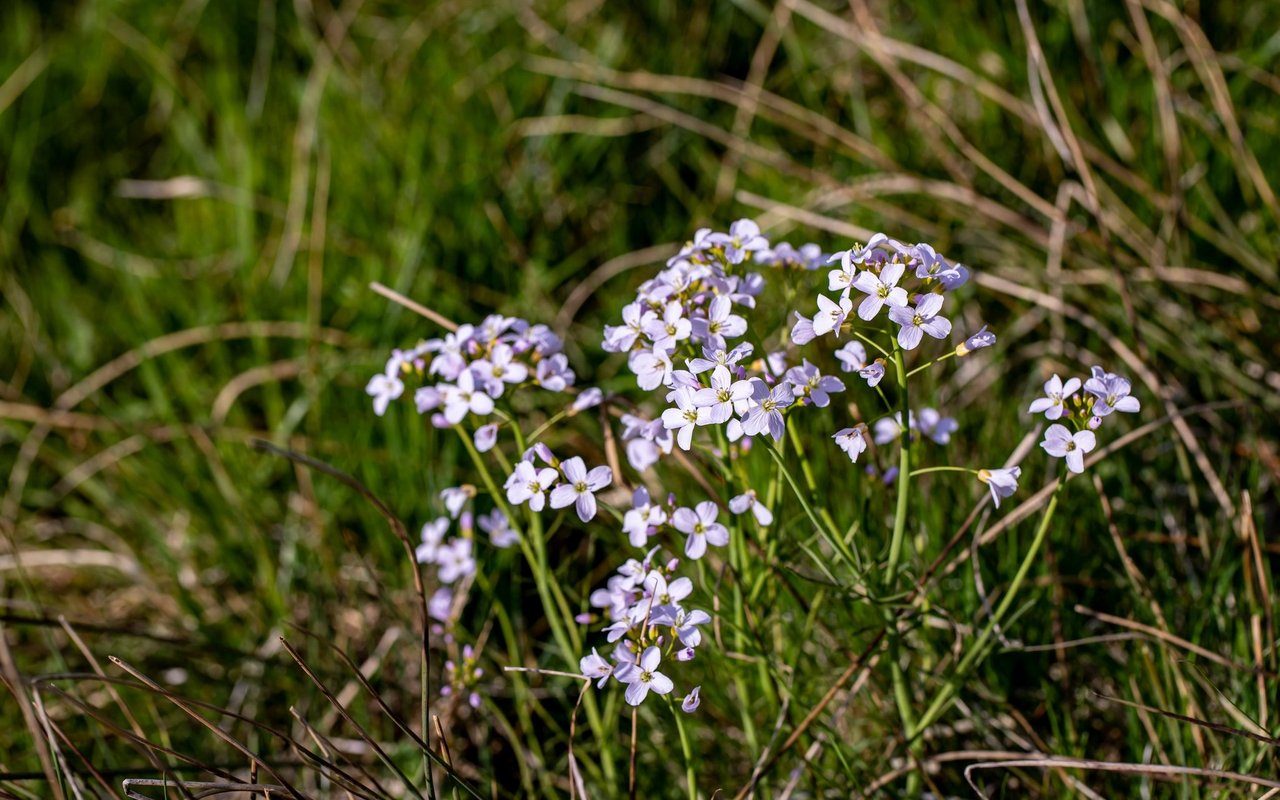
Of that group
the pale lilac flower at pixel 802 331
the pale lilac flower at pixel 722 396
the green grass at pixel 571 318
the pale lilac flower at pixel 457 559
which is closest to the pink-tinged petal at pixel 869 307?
the pale lilac flower at pixel 802 331

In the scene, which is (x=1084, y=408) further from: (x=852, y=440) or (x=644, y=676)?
(x=644, y=676)

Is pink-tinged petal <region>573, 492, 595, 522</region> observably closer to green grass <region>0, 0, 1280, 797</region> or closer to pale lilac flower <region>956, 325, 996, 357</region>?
green grass <region>0, 0, 1280, 797</region>

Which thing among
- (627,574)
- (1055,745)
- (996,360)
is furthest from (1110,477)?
(627,574)

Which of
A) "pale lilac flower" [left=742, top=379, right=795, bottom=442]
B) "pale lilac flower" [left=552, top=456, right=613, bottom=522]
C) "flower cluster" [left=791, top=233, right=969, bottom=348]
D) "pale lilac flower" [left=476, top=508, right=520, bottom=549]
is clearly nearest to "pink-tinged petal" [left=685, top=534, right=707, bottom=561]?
"pale lilac flower" [left=552, top=456, right=613, bottom=522]

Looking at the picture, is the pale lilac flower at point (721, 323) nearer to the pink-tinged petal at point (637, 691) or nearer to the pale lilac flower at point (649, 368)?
the pale lilac flower at point (649, 368)

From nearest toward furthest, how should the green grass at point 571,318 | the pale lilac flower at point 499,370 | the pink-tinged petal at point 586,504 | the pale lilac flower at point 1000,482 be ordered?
the pale lilac flower at point 1000,482 → the pink-tinged petal at point 586,504 → the pale lilac flower at point 499,370 → the green grass at point 571,318

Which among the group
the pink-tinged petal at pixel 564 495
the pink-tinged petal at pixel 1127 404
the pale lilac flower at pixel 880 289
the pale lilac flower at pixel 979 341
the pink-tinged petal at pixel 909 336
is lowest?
the pink-tinged petal at pixel 564 495

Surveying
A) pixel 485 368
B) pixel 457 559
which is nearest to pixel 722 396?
pixel 485 368
